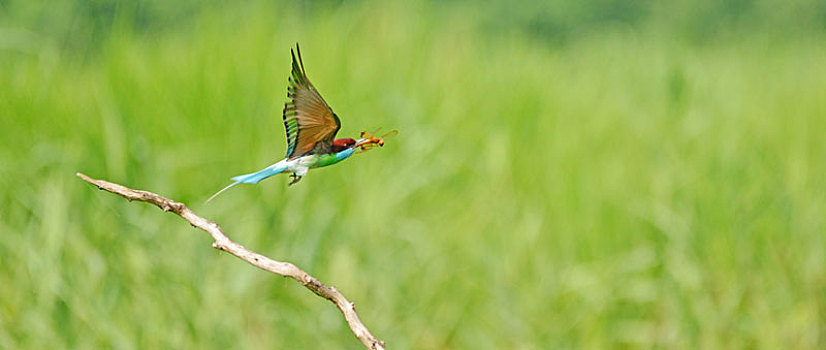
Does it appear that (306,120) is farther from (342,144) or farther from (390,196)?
(390,196)

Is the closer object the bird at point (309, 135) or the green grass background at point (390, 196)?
the bird at point (309, 135)

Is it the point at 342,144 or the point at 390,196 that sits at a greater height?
the point at 390,196

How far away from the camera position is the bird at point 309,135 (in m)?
0.38

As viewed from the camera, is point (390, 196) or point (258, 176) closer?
point (258, 176)

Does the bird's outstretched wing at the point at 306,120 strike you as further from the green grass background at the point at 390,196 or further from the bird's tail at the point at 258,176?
the green grass background at the point at 390,196

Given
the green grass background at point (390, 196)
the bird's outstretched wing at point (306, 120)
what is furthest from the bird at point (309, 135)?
the green grass background at point (390, 196)

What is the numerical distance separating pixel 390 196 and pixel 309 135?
2.29m

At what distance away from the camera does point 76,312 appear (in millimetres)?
2027

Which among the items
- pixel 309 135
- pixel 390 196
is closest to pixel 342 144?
pixel 309 135

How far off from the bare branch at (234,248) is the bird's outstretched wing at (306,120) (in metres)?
0.05

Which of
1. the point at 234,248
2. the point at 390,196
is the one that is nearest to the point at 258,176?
the point at 234,248

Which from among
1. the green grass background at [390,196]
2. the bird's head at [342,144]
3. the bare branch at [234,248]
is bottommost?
the bare branch at [234,248]

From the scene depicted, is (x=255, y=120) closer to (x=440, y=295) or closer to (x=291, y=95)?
(x=440, y=295)

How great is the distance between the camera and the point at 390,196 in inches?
106
